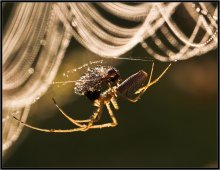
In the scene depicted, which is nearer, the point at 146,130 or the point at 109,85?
the point at 109,85

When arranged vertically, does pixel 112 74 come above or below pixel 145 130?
above

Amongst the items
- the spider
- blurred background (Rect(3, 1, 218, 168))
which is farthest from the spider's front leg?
blurred background (Rect(3, 1, 218, 168))

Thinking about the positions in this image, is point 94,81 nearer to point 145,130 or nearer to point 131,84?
point 131,84

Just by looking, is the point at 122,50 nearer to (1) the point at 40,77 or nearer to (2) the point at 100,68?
(1) the point at 40,77

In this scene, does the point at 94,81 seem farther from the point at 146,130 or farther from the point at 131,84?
the point at 146,130

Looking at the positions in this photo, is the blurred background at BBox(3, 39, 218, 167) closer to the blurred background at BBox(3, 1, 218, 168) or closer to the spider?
the blurred background at BBox(3, 1, 218, 168)

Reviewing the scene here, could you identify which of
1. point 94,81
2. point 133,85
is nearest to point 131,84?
point 133,85

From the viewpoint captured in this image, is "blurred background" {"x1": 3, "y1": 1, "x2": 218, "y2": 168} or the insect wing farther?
"blurred background" {"x1": 3, "y1": 1, "x2": 218, "y2": 168}
